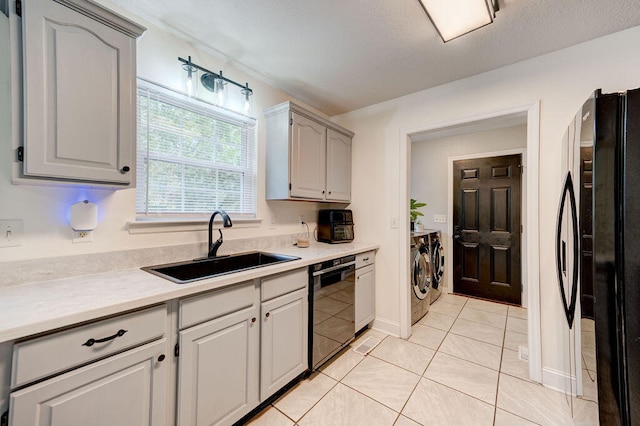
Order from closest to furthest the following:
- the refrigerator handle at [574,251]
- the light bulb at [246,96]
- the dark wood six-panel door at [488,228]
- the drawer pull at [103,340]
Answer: the drawer pull at [103,340], the refrigerator handle at [574,251], the light bulb at [246,96], the dark wood six-panel door at [488,228]

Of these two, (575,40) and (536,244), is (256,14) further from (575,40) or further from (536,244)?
(536,244)

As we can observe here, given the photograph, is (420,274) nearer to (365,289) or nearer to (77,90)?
(365,289)

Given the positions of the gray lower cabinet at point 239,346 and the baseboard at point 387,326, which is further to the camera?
the baseboard at point 387,326

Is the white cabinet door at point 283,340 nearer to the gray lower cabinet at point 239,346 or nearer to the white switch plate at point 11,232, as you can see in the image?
the gray lower cabinet at point 239,346

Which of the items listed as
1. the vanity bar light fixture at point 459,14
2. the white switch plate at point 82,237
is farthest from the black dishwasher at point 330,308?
the vanity bar light fixture at point 459,14

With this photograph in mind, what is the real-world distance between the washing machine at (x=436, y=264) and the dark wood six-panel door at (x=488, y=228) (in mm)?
397

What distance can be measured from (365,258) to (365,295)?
0.37 meters

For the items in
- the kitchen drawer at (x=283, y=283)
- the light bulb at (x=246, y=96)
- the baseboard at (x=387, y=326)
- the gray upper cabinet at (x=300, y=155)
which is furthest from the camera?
the baseboard at (x=387, y=326)

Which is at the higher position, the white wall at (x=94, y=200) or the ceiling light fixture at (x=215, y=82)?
the ceiling light fixture at (x=215, y=82)

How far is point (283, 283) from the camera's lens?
172 centimetres

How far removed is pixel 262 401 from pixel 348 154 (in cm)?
238

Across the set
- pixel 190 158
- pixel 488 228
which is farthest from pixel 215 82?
pixel 488 228

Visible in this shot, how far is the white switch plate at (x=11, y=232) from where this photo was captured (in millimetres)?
1184

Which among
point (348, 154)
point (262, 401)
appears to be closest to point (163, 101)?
point (348, 154)
